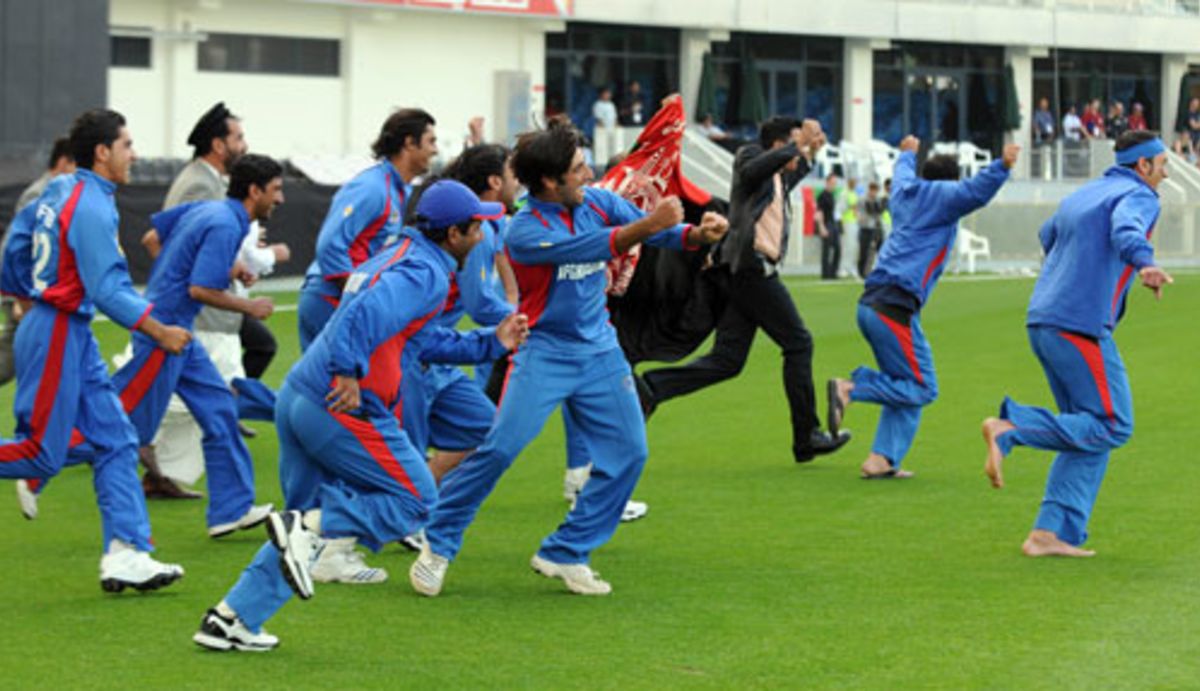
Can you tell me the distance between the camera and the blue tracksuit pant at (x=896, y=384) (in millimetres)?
13258

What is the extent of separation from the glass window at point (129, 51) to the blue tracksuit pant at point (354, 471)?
36.2 metres

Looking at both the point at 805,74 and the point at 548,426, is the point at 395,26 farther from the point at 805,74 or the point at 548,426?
the point at 548,426

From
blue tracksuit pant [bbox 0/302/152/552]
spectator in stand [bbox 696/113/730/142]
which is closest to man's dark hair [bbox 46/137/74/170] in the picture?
blue tracksuit pant [bbox 0/302/152/552]

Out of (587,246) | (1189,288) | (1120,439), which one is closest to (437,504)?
(587,246)

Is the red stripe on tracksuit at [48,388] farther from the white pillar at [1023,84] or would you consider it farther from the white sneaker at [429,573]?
the white pillar at [1023,84]

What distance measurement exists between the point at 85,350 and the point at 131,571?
3.03 feet

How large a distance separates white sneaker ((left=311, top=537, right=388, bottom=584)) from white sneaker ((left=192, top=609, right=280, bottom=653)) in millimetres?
1315

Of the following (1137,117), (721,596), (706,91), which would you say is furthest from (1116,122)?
(721,596)

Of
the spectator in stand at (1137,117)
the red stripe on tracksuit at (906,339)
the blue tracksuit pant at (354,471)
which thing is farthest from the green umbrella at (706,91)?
the blue tracksuit pant at (354,471)

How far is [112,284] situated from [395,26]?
39540 millimetres

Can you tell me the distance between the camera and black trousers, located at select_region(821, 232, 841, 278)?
38656 mm

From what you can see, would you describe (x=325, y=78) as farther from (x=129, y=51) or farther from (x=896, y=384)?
(x=896, y=384)

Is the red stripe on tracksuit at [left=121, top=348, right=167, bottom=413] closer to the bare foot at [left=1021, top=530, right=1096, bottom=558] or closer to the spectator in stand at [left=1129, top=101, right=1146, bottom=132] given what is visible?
the bare foot at [left=1021, top=530, right=1096, bottom=558]

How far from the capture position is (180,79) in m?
45.0
